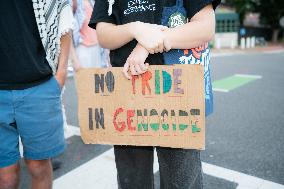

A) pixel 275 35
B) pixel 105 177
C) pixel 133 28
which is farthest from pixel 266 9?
pixel 133 28

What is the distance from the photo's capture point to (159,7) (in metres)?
1.52

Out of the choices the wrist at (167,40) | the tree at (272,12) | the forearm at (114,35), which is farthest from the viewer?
the tree at (272,12)

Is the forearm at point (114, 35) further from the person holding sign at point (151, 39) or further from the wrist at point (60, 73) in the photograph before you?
the wrist at point (60, 73)

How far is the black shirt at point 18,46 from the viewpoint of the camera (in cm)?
182

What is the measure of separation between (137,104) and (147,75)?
14cm

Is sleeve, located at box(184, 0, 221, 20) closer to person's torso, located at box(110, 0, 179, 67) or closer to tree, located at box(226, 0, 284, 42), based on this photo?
person's torso, located at box(110, 0, 179, 67)

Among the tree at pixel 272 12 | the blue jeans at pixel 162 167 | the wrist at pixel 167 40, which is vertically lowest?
the blue jeans at pixel 162 167

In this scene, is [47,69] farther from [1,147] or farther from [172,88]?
[172,88]

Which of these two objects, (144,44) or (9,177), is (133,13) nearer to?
(144,44)

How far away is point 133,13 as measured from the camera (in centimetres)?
157

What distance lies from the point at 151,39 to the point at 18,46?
80 centimetres

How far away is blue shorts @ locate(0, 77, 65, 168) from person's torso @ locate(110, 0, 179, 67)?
1.78 feet

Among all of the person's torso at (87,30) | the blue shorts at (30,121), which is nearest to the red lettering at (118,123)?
the blue shorts at (30,121)

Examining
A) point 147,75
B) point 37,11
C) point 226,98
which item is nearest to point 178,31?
point 147,75
